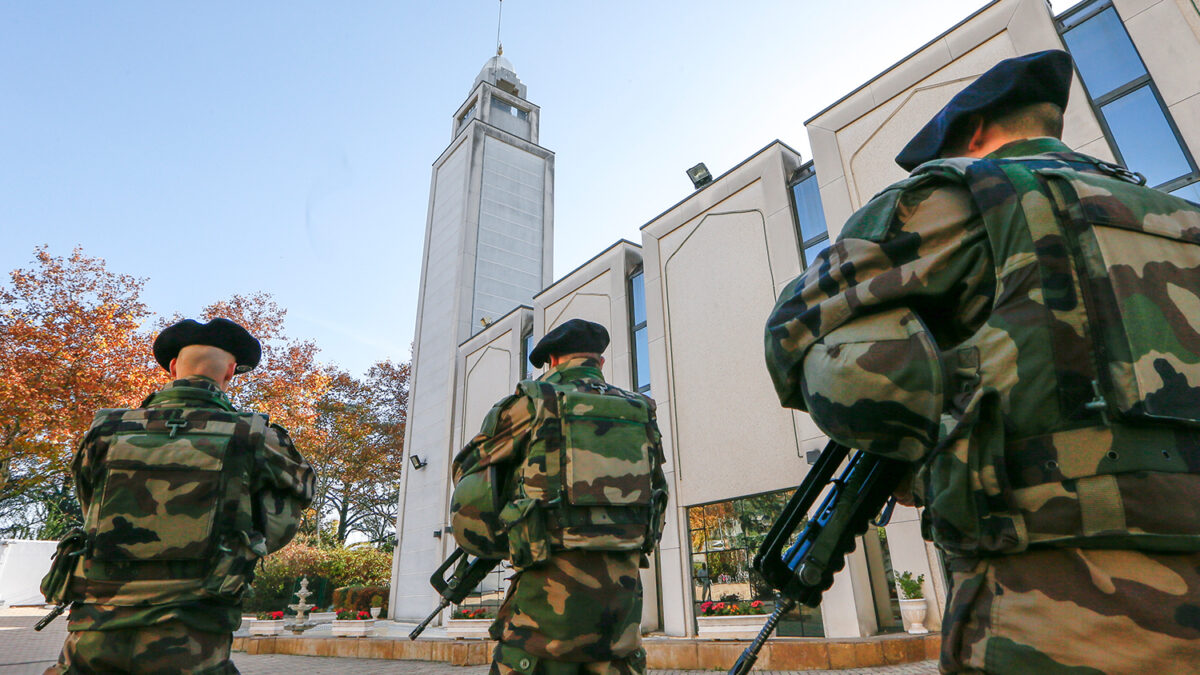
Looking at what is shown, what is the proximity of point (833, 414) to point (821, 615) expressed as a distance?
30.6 feet

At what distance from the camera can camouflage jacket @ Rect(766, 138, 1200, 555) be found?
3.33 ft

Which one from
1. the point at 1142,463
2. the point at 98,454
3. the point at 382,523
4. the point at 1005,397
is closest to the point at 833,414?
the point at 1005,397

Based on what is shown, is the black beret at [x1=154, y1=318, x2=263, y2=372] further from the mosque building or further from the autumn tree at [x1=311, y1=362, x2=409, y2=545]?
the autumn tree at [x1=311, y1=362, x2=409, y2=545]

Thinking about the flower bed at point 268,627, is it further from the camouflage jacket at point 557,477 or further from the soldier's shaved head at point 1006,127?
the soldier's shaved head at point 1006,127

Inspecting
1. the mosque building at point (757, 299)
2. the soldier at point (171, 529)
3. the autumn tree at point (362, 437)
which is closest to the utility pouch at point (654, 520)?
the soldier at point (171, 529)

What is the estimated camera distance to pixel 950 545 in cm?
117

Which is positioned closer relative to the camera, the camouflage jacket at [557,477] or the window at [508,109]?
the camouflage jacket at [557,477]

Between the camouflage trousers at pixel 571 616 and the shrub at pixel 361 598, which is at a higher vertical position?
the shrub at pixel 361 598

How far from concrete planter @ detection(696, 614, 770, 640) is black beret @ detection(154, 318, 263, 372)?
814cm

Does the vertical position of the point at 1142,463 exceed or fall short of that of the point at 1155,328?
it falls short

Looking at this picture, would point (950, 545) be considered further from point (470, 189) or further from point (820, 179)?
point (470, 189)

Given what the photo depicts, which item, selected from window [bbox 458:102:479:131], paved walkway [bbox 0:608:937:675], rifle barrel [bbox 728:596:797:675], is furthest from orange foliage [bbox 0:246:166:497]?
rifle barrel [bbox 728:596:797:675]

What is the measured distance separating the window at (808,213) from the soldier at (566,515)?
8457 mm

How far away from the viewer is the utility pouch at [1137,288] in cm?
103
